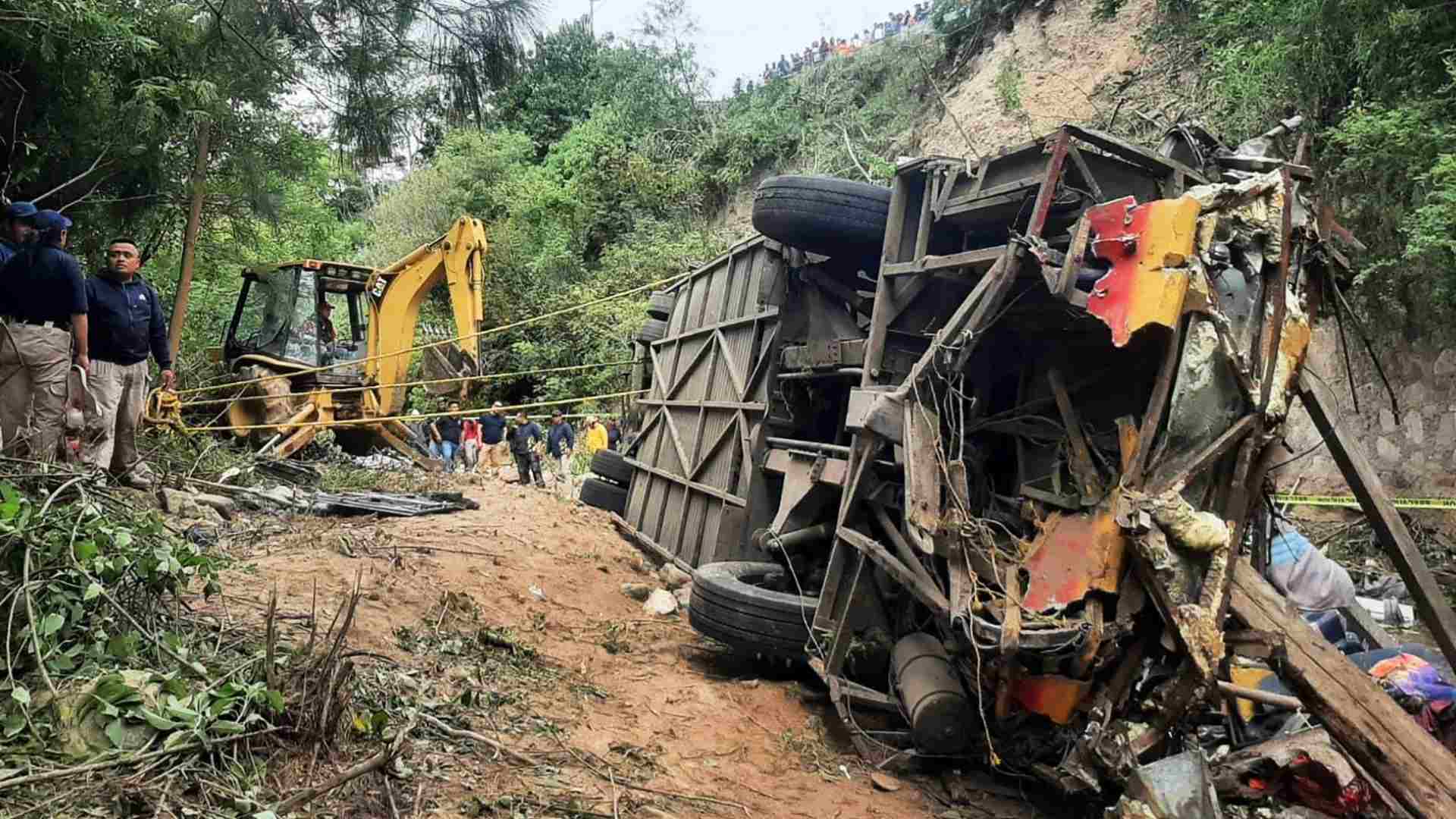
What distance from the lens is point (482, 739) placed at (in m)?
3.71

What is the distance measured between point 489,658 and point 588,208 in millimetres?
22101

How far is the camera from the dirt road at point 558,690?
12.1 ft

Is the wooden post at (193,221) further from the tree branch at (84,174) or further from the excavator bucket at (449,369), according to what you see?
the excavator bucket at (449,369)

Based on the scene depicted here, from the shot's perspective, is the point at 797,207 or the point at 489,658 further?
the point at 797,207

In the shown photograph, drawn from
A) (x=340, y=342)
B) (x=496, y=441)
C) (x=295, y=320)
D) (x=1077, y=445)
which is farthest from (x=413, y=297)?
(x=1077, y=445)

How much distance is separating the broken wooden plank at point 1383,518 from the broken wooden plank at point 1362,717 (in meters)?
0.68

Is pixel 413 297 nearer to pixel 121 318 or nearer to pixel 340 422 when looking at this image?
pixel 340 422

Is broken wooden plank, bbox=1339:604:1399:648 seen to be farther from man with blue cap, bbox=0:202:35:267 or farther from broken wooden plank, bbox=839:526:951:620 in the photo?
man with blue cap, bbox=0:202:35:267

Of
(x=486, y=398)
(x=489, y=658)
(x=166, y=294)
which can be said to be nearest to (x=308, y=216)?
(x=166, y=294)

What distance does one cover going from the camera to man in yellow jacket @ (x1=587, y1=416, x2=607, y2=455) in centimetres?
1647

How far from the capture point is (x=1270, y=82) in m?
10.4

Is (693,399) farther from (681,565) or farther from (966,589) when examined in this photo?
(966,589)

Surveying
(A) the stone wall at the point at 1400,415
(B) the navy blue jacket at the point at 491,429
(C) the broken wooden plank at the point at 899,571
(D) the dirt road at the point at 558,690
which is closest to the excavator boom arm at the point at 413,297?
(B) the navy blue jacket at the point at 491,429

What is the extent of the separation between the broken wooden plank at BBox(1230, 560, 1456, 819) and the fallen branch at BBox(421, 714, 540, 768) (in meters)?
3.00
